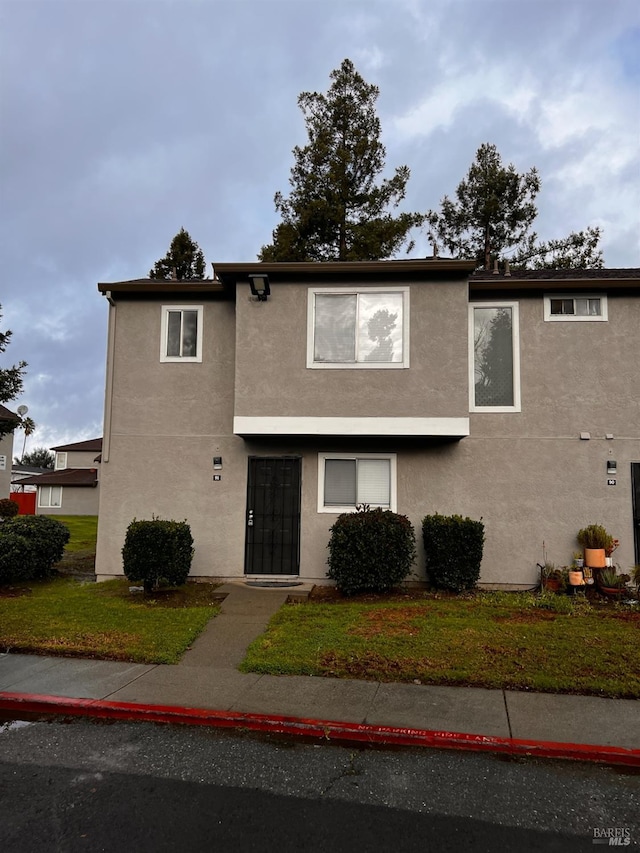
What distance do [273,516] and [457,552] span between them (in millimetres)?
3321

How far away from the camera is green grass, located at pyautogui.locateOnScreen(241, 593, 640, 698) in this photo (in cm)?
594

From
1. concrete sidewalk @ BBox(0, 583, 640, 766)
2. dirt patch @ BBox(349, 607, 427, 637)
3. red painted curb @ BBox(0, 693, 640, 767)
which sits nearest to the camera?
red painted curb @ BBox(0, 693, 640, 767)

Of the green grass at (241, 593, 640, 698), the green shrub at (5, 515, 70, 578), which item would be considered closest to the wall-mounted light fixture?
the green grass at (241, 593, 640, 698)

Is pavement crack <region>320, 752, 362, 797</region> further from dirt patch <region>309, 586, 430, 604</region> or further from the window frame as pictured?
the window frame

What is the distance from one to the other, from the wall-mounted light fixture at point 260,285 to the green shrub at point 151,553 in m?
A: 4.30

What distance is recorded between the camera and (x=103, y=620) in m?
8.00

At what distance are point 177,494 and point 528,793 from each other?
27.2 feet

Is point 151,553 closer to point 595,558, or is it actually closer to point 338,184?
point 595,558

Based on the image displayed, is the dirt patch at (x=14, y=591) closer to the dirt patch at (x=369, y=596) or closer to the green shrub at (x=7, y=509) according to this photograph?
the dirt patch at (x=369, y=596)

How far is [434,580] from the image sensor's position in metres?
9.88

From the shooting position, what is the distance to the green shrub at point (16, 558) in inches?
400

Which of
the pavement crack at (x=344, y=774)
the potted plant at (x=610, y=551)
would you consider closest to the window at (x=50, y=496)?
the potted plant at (x=610, y=551)

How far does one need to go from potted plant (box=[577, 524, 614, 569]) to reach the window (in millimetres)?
33599

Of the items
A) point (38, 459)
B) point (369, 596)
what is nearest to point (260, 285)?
point (369, 596)
